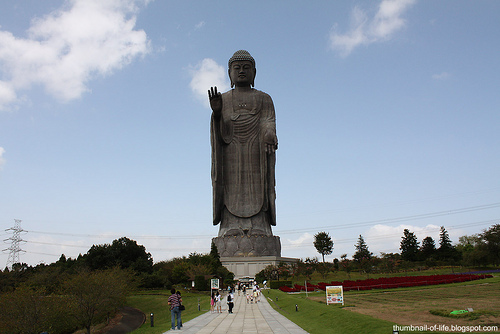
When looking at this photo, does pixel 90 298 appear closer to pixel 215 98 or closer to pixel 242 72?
pixel 215 98

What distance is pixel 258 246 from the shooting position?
34.9 meters

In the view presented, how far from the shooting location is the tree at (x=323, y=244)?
55.0 m

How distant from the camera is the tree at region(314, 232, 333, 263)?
5500 centimetres

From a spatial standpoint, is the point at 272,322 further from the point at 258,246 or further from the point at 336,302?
the point at 258,246

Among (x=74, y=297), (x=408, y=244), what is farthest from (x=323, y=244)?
(x=74, y=297)

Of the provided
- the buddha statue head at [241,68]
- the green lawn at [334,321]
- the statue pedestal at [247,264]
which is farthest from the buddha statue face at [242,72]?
the green lawn at [334,321]

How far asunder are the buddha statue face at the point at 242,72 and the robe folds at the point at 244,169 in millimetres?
Result: 1835

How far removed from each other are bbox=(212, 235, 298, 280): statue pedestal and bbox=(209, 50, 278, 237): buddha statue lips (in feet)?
2.85

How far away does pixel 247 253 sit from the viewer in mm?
34562

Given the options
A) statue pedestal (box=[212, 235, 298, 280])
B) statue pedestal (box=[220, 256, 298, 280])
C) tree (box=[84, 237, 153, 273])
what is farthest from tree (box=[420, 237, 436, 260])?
tree (box=[84, 237, 153, 273])

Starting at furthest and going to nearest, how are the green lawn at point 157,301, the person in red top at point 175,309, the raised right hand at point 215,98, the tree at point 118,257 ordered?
1. the tree at point 118,257
2. the raised right hand at point 215,98
3. the green lawn at point 157,301
4. the person in red top at point 175,309

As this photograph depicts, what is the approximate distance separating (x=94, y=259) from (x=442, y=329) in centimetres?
3364

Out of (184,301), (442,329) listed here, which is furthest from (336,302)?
(184,301)

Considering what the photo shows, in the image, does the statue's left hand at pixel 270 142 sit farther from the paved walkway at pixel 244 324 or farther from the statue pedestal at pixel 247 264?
the paved walkway at pixel 244 324
